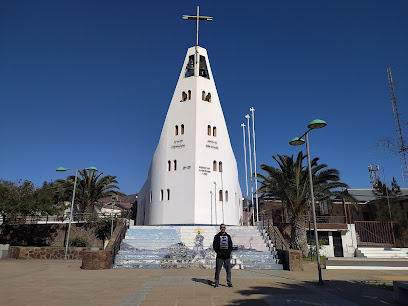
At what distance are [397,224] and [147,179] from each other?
22748 millimetres

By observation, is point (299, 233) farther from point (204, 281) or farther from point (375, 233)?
point (204, 281)

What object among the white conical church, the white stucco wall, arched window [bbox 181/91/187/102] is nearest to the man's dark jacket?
the white conical church

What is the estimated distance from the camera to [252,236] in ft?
57.9

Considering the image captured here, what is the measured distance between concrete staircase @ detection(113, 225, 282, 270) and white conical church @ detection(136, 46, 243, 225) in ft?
16.2

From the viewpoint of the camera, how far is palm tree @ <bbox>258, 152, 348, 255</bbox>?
1958 cm

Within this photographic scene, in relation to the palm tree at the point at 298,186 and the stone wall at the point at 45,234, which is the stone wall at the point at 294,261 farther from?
the stone wall at the point at 45,234

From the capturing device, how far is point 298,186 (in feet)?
63.8

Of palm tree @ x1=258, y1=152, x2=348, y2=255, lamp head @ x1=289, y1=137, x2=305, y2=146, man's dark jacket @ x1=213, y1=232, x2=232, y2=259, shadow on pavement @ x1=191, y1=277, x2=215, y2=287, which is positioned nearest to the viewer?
man's dark jacket @ x1=213, y1=232, x2=232, y2=259

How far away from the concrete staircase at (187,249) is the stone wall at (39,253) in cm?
540

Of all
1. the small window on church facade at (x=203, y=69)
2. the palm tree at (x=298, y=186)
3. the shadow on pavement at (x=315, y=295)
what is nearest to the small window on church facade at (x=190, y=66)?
the small window on church facade at (x=203, y=69)

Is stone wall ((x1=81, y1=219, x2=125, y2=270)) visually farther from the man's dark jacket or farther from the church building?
the church building

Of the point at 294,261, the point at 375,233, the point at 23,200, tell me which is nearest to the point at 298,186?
the point at 294,261

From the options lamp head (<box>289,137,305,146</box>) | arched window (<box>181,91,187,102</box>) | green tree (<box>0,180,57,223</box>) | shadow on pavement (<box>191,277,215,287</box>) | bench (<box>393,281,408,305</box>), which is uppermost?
arched window (<box>181,91,187,102</box>)

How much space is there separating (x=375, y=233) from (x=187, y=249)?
18.2m
